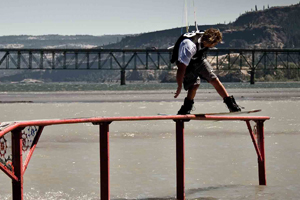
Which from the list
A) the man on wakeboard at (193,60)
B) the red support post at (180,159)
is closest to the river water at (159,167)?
the red support post at (180,159)

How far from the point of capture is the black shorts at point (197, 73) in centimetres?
916

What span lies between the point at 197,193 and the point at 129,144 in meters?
6.51

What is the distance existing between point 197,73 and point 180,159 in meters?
1.42

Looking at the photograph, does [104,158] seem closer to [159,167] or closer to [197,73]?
[197,73]

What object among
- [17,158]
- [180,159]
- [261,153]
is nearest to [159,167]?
[261,153]

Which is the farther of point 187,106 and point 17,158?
point 187,106

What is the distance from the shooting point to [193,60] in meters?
9.09

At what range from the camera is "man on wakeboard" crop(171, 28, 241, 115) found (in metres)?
8.62

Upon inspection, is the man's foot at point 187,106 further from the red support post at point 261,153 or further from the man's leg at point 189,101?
the red support post at point 261,153

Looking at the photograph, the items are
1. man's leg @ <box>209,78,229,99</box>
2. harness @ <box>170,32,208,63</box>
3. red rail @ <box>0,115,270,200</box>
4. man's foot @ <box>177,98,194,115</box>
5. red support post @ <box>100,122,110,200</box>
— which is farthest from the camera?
man's foot @ <box>177,98,194,115</box>

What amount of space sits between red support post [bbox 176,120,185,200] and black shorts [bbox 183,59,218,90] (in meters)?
1.01

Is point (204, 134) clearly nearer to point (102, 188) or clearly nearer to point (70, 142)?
point (70, 142)

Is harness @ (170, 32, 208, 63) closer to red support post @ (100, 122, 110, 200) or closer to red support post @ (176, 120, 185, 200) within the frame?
red support post @ (176, 120, 185, 200)

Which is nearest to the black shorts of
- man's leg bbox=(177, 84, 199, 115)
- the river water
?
man's leg bbox=(177, 84, 199, 115)
